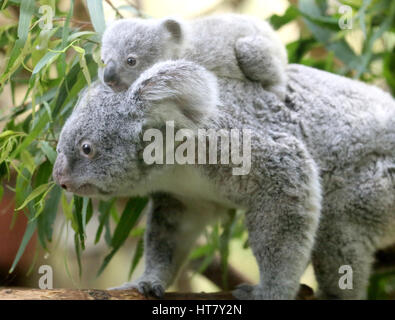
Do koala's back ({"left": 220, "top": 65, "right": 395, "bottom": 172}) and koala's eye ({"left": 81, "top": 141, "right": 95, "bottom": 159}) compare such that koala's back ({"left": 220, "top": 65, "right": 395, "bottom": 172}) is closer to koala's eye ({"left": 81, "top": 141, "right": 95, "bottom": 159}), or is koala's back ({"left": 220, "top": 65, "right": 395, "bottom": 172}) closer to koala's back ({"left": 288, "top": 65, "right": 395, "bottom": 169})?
koala's back ({"left": 288, "top": 65, "right": 395, "bottom": 169})

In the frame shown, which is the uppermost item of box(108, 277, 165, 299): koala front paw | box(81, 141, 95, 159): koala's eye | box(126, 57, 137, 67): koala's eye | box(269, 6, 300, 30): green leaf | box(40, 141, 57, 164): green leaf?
box(269, 6, 300, 30): green leaf

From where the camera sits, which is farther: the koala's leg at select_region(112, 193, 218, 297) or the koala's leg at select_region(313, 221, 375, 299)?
the koala's leg at select_region(112, 193, 218, 297)

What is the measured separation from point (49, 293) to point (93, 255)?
94.7 inches

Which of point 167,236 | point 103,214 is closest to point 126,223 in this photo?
point 103,214

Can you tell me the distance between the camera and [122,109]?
2.04 metres

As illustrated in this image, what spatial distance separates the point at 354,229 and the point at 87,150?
117 centimetres

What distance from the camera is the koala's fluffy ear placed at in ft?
6.34

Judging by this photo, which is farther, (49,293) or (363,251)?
(363,251)

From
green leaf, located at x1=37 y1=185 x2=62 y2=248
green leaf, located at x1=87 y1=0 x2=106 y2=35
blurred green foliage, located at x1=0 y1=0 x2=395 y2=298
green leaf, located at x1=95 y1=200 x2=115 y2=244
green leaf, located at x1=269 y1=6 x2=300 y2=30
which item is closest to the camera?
blurred green foliage, located at x1=0 y1=0 x2=395 y2=298

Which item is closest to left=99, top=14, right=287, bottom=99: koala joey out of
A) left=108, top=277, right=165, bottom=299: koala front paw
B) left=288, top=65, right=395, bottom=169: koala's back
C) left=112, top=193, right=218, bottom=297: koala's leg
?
left=288, top=65, right=395, bottom=169: koala's back

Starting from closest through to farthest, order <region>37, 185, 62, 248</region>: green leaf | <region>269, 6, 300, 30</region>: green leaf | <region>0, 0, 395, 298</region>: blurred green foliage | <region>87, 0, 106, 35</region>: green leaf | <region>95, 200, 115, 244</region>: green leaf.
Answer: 1. <region>0, 0, 395, 298</region>: blurred green foliage
2. <region>87, 0, 106, 35</region>: green leaf
3. <region>37, 185, 62, 248</region>: green leaf
4. <region>95, 200, 115, 244</region>: green leaf
5. <region>269, 6, 300, 30</region>: green leaf

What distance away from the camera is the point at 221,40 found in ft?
7.83
